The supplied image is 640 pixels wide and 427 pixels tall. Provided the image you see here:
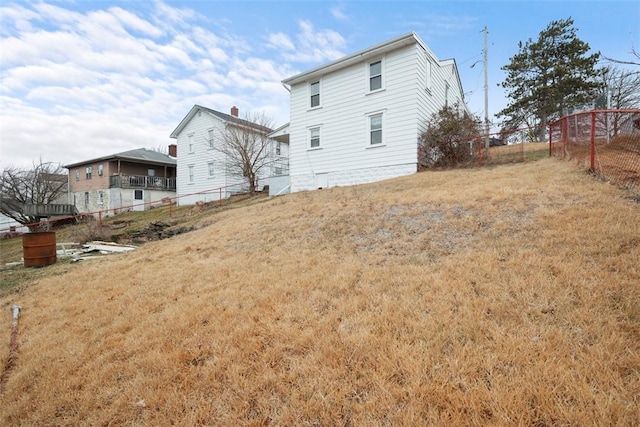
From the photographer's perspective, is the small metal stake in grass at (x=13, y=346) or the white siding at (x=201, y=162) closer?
the small metal stake in grass at (x=13, y=346)

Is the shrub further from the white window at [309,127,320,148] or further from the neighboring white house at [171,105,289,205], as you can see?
the neighboring white house at [171,105,289,205]

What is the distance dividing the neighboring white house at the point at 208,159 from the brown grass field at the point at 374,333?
58.0ft

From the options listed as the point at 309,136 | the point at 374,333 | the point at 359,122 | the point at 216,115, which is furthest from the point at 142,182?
the point at 374,333

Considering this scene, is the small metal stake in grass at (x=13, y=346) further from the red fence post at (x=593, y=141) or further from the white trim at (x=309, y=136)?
the white trim at (x=309, y=136)

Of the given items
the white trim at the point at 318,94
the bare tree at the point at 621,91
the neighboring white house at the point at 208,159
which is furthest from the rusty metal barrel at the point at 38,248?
the bare tree at the point at 621,91

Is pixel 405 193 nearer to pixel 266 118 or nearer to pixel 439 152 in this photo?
pixel 439 152

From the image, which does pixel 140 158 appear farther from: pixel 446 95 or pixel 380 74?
pixel 446 95

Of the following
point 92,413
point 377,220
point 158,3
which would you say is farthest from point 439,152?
point 92,413

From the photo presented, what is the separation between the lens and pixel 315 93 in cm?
1631

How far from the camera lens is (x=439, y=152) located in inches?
524

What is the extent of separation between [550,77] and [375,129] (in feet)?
53.8

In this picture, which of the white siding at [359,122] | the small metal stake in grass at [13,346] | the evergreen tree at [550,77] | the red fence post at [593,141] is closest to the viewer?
the small metal stake in grass at [13,346]

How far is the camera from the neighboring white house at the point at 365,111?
13188 mm

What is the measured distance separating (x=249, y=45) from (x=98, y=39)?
5.14 metres
